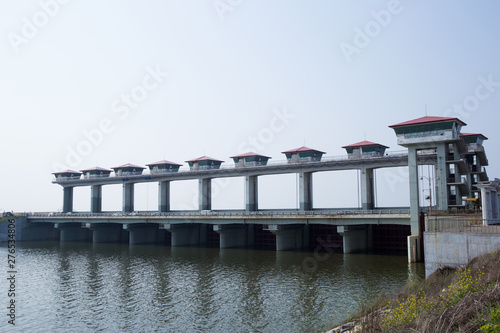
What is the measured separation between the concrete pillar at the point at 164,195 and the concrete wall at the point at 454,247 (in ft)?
230

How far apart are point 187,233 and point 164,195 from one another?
68.8 ft

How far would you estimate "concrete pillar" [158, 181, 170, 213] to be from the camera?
94438 millimetres

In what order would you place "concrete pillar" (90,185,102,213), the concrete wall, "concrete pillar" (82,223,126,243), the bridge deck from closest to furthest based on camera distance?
the concrete wall → the bridge deck → "concrete pillar" (82,223,126,243) → "concrete pillar" (90,185,102,213)

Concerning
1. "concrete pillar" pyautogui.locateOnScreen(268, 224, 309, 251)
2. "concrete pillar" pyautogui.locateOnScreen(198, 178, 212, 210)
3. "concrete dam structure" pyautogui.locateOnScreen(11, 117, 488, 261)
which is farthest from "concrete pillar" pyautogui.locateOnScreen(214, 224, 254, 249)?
"concrete pillar" pyautogui.locateOnScreen(198, 178, 212, 210)

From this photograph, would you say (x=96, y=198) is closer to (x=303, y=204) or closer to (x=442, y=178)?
(x=303, y=204)

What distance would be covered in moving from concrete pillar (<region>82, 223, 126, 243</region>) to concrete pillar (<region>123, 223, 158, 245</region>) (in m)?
9.49

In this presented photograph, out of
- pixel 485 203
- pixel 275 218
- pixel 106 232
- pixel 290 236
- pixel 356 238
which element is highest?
pixel 485 203

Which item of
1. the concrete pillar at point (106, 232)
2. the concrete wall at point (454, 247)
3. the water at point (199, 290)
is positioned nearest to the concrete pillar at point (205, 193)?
the concrete pillar at point (106, 232)

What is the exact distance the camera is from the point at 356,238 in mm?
59781

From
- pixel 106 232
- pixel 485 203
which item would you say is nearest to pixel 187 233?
pixel 106 232

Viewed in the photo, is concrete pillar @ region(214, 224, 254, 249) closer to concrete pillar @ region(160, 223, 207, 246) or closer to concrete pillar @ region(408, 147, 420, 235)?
concrete pillar @ region(160, 223, 207, 246)

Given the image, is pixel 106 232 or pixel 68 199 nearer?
pixel 106 232

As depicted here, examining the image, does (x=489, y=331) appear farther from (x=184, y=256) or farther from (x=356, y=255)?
(x=184, y=256)

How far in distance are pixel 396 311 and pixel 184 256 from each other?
155 ft
